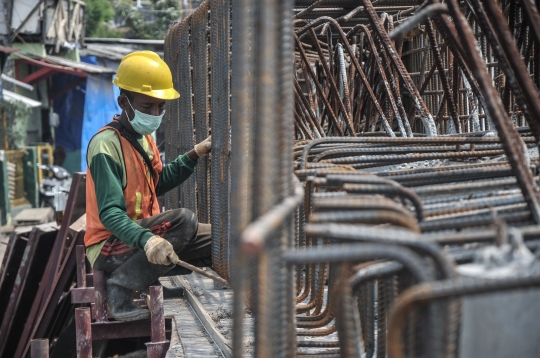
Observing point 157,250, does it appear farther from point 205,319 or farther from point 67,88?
point 67,88

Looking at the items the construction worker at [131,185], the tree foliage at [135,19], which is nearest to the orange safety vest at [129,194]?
the construction worker at [131,185]

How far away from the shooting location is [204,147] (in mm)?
5145

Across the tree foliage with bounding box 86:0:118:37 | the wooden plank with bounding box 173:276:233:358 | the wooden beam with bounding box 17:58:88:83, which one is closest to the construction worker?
the wooden plank with bounding box 173:276:233:358

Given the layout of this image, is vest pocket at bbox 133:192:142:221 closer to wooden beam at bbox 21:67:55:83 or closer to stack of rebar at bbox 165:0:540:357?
stack of rebar at bbox 165:0:540:357

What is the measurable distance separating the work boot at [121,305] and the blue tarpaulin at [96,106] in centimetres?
1780

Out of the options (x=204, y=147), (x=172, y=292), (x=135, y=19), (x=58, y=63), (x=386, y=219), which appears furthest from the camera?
(x=135, y=19)

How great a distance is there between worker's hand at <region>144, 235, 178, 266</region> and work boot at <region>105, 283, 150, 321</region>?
48 centimetres

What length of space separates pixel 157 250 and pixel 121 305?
2.00 ft

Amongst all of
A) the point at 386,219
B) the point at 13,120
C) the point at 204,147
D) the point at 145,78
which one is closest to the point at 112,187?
the point at 145,78

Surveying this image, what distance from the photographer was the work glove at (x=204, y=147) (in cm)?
513

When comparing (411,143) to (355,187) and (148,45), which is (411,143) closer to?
(355,187)

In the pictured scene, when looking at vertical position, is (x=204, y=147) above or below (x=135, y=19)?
below

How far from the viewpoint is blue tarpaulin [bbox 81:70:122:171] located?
22234 millimetres

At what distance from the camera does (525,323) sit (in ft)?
5.72
